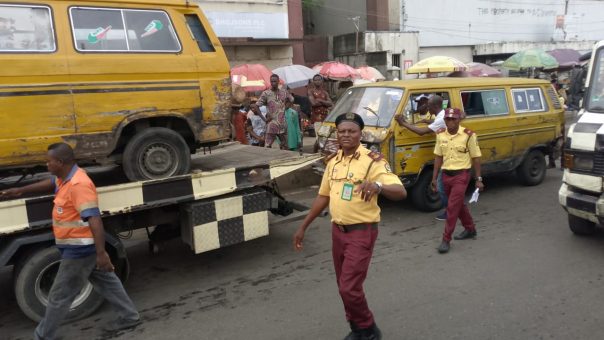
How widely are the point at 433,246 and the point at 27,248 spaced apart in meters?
4.06

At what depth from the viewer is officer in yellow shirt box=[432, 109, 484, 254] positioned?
5.47 meters

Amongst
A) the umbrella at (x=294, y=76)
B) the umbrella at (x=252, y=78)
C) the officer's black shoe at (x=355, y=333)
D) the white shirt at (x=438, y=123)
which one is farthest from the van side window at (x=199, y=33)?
the umbrella at (x=294, y=76)

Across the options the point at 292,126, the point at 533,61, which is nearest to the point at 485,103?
the point at 292,126

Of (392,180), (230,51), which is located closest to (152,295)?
(392,180)

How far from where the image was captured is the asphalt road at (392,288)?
12.6ft

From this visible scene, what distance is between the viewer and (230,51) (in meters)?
16.3

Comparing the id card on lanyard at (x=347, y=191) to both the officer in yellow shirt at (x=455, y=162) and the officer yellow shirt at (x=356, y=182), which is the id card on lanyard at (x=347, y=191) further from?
the officer in yellow shirt at (x=455, y=162)

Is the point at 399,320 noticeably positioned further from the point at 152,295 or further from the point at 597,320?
the point at 152,295

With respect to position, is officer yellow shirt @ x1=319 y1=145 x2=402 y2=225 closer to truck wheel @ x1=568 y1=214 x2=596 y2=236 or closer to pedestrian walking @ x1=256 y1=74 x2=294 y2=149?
truck wheel @ x1=568 y1=214 x2=596 y2=236

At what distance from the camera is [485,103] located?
24.8 ft

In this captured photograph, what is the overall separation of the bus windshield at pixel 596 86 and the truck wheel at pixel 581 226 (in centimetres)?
123

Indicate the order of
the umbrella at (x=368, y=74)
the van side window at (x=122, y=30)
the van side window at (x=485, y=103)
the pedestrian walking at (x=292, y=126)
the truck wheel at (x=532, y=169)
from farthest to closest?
the umbrella at (x=368, y=74) < the pedestrian walking at (x=292, y=126) < the truck wheel at (x=532, y=169) < the van side window at (x=485, y=103) < the van side window at (x=122, y=30)

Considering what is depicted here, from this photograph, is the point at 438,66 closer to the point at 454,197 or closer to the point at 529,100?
the point at 529,100

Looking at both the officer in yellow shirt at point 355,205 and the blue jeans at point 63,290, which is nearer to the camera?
the officer in yellow shirt at point 355,205
